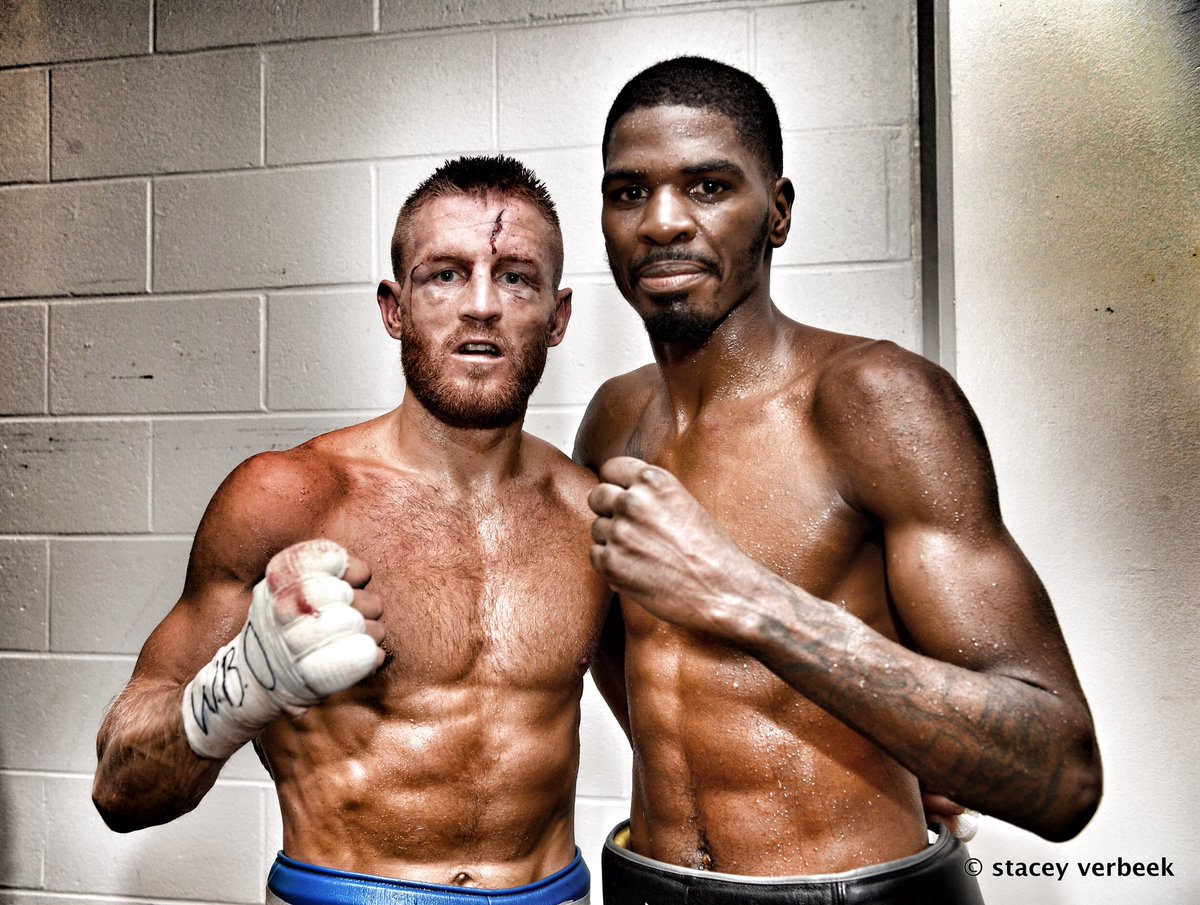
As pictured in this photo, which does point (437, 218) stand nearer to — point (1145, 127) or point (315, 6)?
point (315, 6)

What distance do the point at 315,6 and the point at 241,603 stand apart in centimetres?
157

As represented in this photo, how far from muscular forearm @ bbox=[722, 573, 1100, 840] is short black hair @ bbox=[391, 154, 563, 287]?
2.56 ft

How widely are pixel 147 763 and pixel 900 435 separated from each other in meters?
1.09

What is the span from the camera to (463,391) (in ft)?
5.30

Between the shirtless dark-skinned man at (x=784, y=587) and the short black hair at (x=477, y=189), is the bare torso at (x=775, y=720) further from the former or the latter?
the short black hair at (x=477, y=189)

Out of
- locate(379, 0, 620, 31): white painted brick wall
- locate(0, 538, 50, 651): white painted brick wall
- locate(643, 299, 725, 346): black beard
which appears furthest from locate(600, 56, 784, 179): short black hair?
locate(0, 538, 50, 651): white painted brick wall

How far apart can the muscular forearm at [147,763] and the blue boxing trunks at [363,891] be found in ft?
0.60

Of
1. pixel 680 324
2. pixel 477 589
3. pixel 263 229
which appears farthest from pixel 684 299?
pixel 263 229

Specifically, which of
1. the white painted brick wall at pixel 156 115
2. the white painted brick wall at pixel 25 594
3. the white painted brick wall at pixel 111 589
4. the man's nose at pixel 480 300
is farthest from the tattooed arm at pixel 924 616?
the white painted brick wall at pixel 25 594

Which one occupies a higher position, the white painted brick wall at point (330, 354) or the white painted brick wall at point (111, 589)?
the white painted brick wall at point (330, 354)

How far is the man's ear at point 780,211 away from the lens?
61.2 inches

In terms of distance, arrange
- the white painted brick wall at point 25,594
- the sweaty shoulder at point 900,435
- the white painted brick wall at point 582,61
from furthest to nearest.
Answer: the white painted brick wall at point 25,594 → the white painted brick wall at point 582,61 → the sweaty shoulder at point 900,435

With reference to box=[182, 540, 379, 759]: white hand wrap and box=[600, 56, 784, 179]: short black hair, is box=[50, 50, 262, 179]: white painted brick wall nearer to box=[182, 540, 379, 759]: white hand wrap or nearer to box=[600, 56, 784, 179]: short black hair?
box=[600, 56, 784, 179]: short black hair

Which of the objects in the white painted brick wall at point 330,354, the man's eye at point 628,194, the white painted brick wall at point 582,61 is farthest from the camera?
the white painted brick wall at point 330,354
